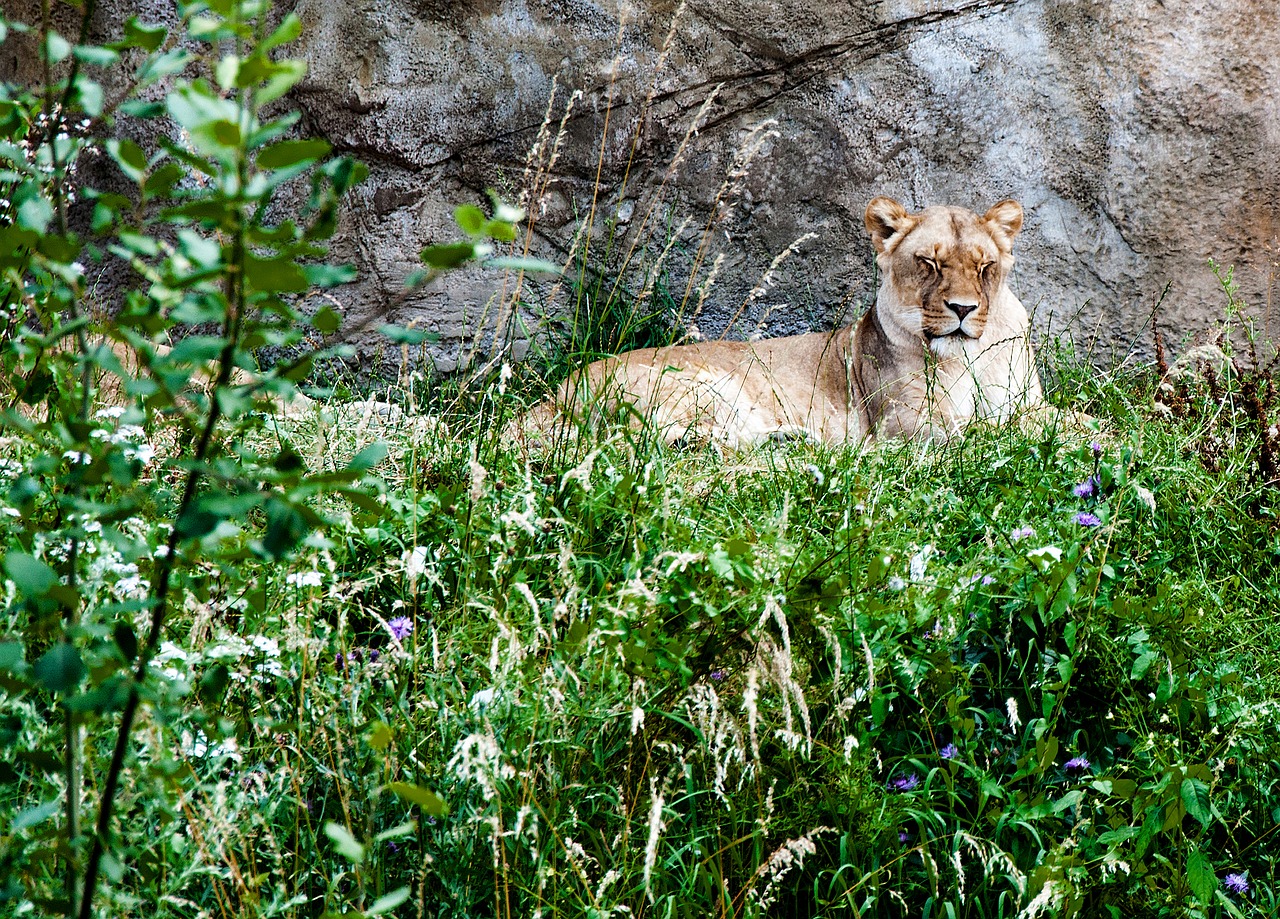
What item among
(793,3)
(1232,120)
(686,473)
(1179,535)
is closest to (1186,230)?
(1232,120)

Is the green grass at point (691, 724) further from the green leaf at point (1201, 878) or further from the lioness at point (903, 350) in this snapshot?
the lioness at point (903, 350)

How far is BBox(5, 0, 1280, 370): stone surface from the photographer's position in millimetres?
6223

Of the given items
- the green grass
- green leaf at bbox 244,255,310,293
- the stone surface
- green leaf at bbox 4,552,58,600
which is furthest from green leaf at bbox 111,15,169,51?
the stone surface

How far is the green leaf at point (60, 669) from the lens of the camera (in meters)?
1.28

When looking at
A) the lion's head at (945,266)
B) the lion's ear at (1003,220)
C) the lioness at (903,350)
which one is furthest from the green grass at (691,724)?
the lion's ear at (1003,220)

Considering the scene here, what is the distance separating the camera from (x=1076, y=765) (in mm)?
2543

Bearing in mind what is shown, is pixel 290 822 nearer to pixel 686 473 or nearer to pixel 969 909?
pixel 969 909

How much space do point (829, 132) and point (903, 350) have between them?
1398 mm

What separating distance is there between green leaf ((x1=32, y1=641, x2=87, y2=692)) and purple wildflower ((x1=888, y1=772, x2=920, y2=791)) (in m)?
1.70

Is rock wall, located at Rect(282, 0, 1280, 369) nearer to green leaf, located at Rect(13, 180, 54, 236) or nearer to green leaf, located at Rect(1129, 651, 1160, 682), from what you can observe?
green leaf, located at Rect(1129, 651, 1160, 682)

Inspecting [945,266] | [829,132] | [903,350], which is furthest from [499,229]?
[829,132]

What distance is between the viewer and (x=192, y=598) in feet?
7.39

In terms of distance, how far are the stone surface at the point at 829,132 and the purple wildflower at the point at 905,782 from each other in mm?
3975

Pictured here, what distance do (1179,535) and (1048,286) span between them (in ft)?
10.2
